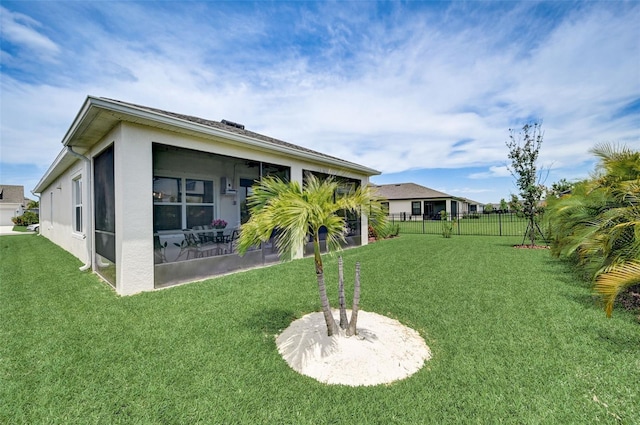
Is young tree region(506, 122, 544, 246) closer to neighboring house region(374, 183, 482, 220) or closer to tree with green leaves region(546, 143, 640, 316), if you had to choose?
tree with green leaves region(546, 143, 640, 316)

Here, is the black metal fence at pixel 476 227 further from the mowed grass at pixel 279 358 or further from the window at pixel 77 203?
the window at pixel 77 203

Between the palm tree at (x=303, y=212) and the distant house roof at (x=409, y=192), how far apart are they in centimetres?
3295

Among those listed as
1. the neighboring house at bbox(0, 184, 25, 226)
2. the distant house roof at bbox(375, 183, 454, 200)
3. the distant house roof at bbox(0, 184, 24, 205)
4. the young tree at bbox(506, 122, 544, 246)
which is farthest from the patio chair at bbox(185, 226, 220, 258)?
the distant house roof at bbox(0, 184, 24, 205)

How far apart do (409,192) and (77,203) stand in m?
34.6

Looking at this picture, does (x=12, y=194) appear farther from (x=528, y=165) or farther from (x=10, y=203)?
(x=528, y=165)

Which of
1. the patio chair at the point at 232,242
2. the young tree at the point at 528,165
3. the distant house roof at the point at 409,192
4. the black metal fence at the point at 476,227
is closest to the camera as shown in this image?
the patio chair at the point at 232,242

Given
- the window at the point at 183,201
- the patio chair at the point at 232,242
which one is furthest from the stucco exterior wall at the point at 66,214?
the patio chair at the point at 232,242

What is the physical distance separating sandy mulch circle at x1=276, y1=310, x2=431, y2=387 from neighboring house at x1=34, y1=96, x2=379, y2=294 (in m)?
1.38

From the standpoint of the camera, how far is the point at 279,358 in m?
3.16

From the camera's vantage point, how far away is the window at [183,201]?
9094 mm

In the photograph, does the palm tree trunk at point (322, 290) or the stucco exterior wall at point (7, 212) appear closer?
the palm tree trunk at point (322, 290)

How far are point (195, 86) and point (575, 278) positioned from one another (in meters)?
13.4

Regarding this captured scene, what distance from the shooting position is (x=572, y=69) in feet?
29.8

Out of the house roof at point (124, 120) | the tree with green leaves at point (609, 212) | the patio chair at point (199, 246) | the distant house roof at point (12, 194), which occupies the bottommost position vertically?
the patio chair at point (199, 246)
